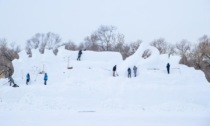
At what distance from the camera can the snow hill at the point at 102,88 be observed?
22.5 metres

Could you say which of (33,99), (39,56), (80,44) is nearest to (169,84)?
(33,99)

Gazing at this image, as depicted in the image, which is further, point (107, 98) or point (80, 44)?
point (80, 44)

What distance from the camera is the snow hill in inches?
888

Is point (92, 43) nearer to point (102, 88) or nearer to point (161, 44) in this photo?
point (161, 44)

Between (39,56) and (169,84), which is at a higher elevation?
(39,56)

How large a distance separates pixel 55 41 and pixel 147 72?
39158 mm

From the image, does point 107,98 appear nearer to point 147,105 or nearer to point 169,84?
point 147,105

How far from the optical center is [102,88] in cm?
2652

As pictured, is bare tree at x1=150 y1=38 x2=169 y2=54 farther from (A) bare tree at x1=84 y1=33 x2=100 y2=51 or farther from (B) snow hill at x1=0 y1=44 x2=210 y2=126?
(B) snow hill at x1=0 y1=44 x2=210 y2=126

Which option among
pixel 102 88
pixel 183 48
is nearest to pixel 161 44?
pixel 183 48

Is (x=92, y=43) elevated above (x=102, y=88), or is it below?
above

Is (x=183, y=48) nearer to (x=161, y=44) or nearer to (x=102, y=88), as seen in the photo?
(x=161, y=44)

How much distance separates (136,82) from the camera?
1096 inches

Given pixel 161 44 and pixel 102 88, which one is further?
pixel 161 44
